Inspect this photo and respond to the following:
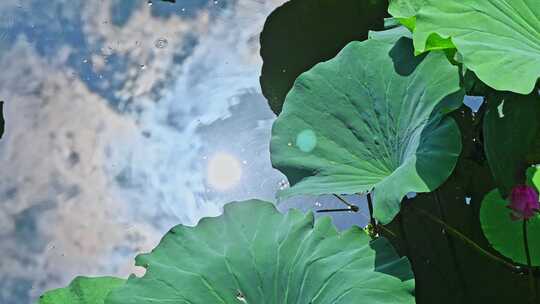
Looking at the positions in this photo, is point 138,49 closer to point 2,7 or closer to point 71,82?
point 71,82

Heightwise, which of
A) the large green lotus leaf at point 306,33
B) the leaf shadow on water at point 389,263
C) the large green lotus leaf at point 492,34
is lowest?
the leaf shadow on water at point 389,263

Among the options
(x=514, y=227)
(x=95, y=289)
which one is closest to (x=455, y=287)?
(x=514, y=227)

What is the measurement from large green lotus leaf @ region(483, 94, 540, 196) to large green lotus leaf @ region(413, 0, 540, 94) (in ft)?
0.56

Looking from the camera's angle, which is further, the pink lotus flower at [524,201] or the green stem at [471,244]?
the green stem at [471,244]

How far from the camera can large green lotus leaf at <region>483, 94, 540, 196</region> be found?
5.35ft

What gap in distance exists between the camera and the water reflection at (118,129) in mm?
2014

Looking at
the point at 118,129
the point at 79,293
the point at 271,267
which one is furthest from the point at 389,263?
the point at 118,129

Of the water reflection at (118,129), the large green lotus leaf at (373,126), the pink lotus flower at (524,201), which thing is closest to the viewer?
the pink lotus flower at (524,201)

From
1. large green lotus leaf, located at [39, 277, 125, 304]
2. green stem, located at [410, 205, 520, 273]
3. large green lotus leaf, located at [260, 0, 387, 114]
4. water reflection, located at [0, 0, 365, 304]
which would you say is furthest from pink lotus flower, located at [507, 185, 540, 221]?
large green lotus leaf, located at [260, 0, 387, 114]

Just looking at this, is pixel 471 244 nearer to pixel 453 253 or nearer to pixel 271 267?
pixel 453 253

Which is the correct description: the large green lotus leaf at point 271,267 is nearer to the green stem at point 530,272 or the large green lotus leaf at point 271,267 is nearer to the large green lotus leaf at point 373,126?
the large green lotus leaf at point 373,126

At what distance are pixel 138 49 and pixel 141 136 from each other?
1.25 ft

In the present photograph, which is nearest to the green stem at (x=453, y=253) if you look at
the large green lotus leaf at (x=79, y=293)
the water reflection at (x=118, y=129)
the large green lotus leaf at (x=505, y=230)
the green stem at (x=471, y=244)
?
the green stem at (x=471, y=244)

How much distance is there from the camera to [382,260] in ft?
4.69
